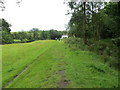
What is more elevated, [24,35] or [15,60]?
[24,35]

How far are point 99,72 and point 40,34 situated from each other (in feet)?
281

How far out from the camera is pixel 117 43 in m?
17.4

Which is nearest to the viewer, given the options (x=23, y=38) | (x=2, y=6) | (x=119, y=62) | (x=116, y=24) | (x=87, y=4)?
(x=2, y=6)

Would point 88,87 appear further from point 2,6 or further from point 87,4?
point 87,4

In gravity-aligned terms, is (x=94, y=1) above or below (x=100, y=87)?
above

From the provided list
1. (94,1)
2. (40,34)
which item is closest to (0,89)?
(94,1)

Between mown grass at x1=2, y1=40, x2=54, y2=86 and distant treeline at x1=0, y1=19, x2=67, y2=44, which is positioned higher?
distant treeline at x1=0, y1=19, x2=67, y2=44

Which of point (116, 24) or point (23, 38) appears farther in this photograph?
point (23, 38)

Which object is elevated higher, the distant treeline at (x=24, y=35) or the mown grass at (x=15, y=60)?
the distant treeline at (x=24, y=35)

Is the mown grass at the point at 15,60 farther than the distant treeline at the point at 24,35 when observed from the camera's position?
No

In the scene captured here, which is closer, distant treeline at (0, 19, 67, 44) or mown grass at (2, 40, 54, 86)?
mown grass at (2, 40, 54, 86)

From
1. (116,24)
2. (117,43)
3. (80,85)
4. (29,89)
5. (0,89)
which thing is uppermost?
(116,24)

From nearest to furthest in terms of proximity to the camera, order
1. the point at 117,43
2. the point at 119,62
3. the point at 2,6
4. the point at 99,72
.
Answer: the point at 2,6, the point at 99,72, the point at 119,62, the point at 117,43

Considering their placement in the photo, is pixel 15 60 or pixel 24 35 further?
pixel 24 35
